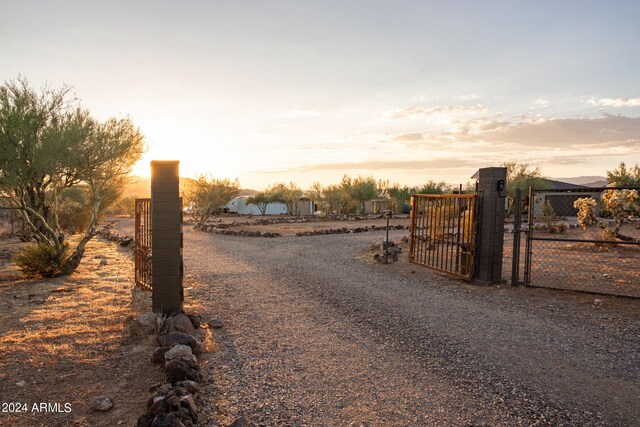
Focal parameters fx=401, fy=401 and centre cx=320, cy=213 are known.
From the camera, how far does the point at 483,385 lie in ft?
14.7

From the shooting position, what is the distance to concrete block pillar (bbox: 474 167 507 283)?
9789 mm

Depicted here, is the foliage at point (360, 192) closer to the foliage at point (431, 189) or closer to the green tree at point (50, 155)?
the foliage at point (431, 189)

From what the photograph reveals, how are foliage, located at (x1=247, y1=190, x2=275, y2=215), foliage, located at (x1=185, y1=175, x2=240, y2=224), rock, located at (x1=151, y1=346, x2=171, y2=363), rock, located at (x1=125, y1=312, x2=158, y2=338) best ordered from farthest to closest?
foliage, located at (x1=247, y1=190, x2=275, y2=215), foliage, located at (x1=185, y1=175, x2=240, y2=224), rock, located at (x1=125, y1=312, x2=158, y2=338), rock, located at (x1=151, y1=346, x2=171, y2=363)

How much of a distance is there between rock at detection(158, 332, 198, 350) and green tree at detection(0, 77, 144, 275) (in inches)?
293

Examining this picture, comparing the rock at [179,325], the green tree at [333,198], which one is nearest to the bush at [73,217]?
the rock at [179,325]

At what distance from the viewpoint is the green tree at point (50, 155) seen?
10.0 m

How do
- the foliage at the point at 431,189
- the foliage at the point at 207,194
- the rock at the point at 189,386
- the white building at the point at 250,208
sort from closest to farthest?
the rock at the point at 189,386 → the foliage at the point at 207,194 → the foliage at the point at 431,189 → the white building at the point at 250,208

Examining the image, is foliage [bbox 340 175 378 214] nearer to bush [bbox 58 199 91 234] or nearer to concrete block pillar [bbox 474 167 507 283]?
bush [bbox 58 199 91 234]

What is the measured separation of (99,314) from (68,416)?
3786mm

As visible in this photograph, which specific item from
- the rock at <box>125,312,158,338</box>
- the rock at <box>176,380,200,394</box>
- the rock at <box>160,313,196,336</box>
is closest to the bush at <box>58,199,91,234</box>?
the rock at <box>125,312,158,338</box>

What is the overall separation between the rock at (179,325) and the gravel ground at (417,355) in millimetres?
431

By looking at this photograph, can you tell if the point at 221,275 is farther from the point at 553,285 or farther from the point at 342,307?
the point at 553,285

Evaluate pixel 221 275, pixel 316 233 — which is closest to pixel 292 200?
pixel 316 233

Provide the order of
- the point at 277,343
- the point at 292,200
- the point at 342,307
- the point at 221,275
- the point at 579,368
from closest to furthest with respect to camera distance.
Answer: the point at 579,368
the point at 277,343
the point at 342,307
the point at 221,275
the point at 292,200
